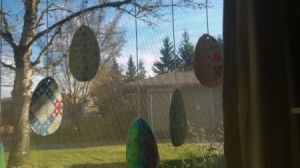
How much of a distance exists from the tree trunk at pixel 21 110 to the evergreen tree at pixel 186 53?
0.33m

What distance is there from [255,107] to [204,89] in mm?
123

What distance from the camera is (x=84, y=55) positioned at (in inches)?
23.0

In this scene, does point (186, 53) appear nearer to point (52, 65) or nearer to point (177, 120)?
point (177, 120)

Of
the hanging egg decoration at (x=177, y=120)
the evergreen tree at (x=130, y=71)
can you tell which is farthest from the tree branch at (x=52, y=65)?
the hanging egg decoration at (x=177, y=120)

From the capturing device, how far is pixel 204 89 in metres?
0.79

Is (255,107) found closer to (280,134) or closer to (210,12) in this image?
(280,134)

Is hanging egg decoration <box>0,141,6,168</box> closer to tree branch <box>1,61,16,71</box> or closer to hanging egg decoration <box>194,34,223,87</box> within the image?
tree branch <box>1,61,16,71</box>

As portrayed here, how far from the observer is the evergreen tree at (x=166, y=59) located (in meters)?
0.70

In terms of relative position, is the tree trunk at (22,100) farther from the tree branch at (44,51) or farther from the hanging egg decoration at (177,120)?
the hanging egg decoration at (177,120)

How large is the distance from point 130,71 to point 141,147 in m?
0.15

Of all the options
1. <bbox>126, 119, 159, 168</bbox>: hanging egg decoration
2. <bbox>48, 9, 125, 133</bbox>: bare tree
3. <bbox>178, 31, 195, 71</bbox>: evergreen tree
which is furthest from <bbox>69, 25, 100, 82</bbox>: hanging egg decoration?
<bbox>178, 31, 195, 71</bbox>: evergreen tree

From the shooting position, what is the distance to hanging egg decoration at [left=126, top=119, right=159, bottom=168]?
580mm

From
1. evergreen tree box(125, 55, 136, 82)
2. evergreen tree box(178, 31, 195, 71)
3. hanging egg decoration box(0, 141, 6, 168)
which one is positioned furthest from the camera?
evergreen tree box(178, 31, 195, 71)

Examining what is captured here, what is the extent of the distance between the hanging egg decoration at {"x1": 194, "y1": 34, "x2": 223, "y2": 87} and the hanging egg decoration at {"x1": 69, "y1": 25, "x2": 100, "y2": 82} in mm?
248
